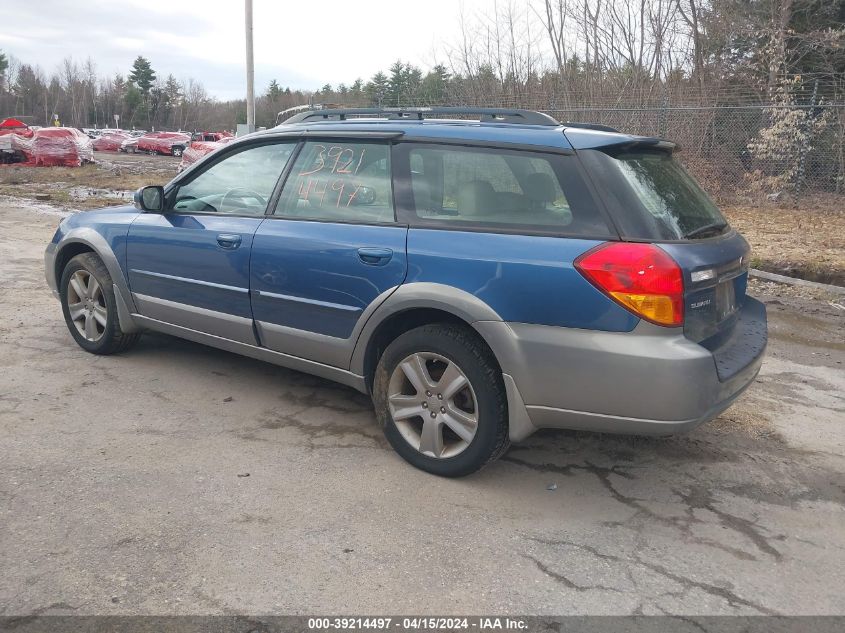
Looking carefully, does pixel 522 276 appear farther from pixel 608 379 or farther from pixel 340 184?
pixel 340 184

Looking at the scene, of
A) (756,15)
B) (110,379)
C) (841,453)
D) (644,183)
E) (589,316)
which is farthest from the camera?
(756,15)

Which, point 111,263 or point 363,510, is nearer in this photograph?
point 363,510

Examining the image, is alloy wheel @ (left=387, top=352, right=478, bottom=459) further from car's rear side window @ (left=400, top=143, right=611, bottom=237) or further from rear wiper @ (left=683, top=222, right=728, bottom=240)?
rear wiper @ (left=683, top=222, right=728, bottom=240)

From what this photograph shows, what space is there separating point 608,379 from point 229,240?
241 centimetres

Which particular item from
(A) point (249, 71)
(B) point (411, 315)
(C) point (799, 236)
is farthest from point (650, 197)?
(A) point (249, 71)

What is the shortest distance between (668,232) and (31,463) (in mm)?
3256

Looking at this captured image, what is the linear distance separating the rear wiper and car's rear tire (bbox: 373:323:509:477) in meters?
1.08

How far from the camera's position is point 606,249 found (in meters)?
3.11

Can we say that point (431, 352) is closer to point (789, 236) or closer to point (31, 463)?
point (31, 463)

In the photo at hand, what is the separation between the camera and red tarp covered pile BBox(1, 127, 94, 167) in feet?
95.8

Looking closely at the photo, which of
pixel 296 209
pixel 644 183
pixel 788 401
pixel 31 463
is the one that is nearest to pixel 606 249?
pixel 644 183

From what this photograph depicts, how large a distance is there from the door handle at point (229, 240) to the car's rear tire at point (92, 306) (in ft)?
4.03

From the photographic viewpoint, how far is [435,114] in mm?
4453

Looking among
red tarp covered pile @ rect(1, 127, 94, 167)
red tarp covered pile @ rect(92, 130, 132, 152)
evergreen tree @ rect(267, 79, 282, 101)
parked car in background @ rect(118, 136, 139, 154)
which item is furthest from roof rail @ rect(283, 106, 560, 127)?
evergreen tree @ rect(267, 79, 282, 101)
